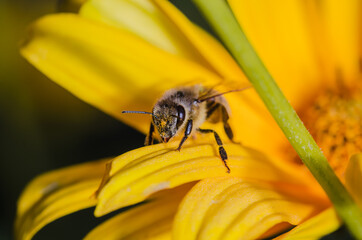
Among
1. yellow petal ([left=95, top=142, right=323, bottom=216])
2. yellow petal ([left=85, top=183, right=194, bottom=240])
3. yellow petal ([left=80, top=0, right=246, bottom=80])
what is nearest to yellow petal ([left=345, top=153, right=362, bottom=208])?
yellow petal ([left=95, top=142, right=323, bottom=216])

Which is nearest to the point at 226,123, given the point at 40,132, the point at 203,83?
the point at 203,83

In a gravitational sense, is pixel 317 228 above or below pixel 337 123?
below

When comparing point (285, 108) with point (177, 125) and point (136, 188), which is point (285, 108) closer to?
point (136, 188)

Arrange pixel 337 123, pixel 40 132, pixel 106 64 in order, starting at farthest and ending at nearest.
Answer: pixel 40 132 < pixel 337 123 < pixel 106 64

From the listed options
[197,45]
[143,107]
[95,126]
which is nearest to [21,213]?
[143,107]

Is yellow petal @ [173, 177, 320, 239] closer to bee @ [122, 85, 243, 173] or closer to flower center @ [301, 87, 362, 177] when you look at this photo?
bee @ [122, 85, 243, 173]

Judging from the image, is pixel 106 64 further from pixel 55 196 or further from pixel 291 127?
pixel 291 127
